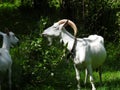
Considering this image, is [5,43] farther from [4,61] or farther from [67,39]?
[67,39]

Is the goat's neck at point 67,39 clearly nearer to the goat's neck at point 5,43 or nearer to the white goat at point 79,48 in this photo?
the white goat at point 79,48

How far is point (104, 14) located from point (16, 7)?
14159 millimetres

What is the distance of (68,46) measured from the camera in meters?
12.3

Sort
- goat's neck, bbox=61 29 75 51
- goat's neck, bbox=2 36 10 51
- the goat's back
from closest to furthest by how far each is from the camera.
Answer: the goat's back
goat's neck, bbox=61 29 75 51
goat's neck, bbox=2 36 10 51

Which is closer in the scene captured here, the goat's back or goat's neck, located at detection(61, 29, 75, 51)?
the goat's back

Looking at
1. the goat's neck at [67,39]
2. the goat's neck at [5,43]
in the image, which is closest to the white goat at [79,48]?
the goat's neck at [67,39]

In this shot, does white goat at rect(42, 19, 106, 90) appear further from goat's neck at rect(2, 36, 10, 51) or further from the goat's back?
goat's neck at rect(2, 36, 10, 51)

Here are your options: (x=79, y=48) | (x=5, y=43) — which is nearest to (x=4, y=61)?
(x=5, y=43)

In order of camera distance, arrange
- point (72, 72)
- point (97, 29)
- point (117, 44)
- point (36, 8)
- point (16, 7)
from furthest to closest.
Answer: point (16, 7) → point (36, 8) → point (97, 29) → point (117, 44) → point (72, 72)

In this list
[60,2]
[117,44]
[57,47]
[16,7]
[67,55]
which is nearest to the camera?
[67,55]

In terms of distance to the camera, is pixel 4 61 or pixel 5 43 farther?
pixel 5 43

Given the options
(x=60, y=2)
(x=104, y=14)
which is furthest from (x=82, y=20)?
(x=60, y=2)

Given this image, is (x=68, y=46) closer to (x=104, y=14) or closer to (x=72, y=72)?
(x=72, y=72)

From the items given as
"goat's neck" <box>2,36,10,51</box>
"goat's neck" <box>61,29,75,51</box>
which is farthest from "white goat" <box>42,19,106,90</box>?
"goat's neck" <box>2,36,10,51</box>
